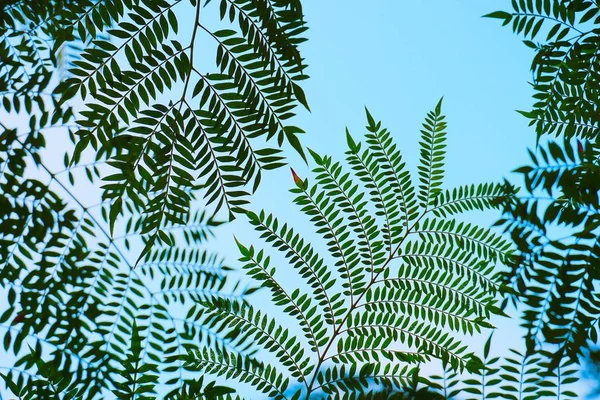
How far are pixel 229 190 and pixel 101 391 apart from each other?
283 millimetres

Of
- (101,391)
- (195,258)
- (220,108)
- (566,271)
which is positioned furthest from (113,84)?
(566,271)

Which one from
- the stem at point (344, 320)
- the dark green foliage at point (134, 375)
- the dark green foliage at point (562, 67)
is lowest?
the dark green foliage at point (134, 375)

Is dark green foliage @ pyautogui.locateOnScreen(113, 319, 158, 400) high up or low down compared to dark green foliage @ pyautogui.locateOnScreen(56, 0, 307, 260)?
down

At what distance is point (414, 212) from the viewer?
1.02 meters

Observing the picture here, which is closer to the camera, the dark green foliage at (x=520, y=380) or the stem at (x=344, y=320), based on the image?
the dark green foliage at (x=520, y=380)

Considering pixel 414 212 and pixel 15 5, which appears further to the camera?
pixel 414 212

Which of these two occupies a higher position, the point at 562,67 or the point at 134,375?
the point at 562,67

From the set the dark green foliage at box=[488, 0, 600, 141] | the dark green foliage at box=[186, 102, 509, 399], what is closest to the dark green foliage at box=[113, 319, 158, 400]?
the dark green foliage at box=[186, 102, 509, 399]

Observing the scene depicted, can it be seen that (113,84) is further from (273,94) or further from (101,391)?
(101,391)

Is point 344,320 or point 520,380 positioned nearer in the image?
point 520,380

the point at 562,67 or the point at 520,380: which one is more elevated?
the point at 562,67

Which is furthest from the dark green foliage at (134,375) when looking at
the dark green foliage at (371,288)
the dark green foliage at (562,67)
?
the dark green foliage at (562,67)

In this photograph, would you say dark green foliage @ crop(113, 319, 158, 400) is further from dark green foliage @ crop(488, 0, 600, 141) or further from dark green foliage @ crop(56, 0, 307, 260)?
dark green foliage @ crop(488, 0, 600, 141)

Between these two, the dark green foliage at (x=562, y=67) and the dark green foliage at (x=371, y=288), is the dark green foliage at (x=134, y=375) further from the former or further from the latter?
the dark green foliage at (x=562, y=67)
